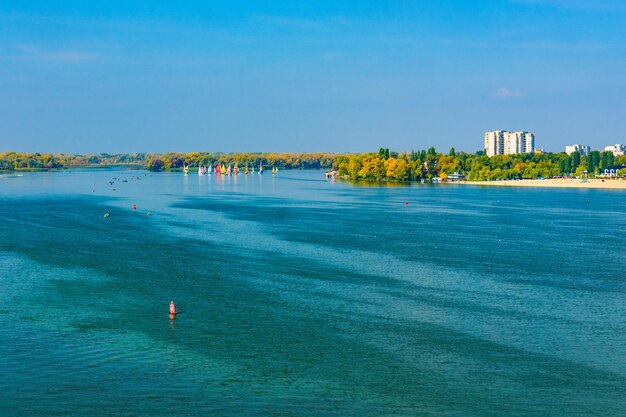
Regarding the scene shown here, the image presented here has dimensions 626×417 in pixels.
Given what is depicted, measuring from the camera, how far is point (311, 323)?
118 feet

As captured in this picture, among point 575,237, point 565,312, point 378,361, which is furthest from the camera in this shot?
point 575,237

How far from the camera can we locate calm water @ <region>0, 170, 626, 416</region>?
2650cm

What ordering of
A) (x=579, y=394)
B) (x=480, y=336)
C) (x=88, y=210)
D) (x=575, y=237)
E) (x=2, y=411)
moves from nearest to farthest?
(x=2, y=411) < (x=579, y=394) < (x=480, y=336) < (x=575, y=237) < (x=88, y=210)

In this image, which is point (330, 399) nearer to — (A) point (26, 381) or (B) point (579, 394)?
(B) point (579, 394)

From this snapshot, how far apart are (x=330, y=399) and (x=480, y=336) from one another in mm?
10533

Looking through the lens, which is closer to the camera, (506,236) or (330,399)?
(330,399)

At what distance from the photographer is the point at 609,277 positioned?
4809 centimetres

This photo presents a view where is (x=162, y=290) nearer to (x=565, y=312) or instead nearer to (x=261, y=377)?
(x=261, y=377)

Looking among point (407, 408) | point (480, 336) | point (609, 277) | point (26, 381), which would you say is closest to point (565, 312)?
point (480, 336)

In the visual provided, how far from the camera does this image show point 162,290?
4350 centimetres

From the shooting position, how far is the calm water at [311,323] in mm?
26500

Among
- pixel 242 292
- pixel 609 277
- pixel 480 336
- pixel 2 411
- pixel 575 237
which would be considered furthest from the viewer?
pixel 575 237

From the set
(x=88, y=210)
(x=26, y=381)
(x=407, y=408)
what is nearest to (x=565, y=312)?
(x=407, y=408)

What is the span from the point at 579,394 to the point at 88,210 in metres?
83.1
